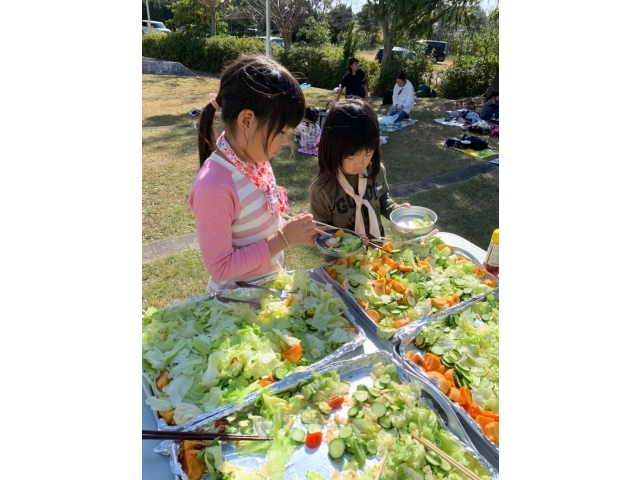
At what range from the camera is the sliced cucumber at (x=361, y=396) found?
1556mm

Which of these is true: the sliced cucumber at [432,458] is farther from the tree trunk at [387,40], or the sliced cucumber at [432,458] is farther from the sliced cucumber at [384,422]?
the tree trunk at [387,40]

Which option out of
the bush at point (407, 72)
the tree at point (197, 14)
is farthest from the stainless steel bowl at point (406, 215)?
the tree at point (197, 14)

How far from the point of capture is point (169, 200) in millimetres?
6527

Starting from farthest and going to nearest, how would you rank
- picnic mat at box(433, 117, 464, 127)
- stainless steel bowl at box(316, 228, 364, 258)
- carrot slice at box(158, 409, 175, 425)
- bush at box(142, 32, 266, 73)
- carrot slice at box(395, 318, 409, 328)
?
1. bush at box(142, 32, 266, 73)
2. picnic mat at box(433, 117, 464, 127)
3. stainless steel bowl at box(316, 228, 364, 258)
4. carrot slice at box(395, 318, 409, 328)
5. carrot slice at box(158, 409, 175, 425)

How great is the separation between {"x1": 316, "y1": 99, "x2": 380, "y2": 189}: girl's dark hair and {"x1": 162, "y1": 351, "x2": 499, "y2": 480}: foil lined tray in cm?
137

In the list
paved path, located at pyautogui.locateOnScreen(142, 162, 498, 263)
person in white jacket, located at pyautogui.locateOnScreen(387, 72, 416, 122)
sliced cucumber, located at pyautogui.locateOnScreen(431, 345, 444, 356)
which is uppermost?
person in white jacket, located at pyautogui.locateOnScreen(387, 72, 416, 122)

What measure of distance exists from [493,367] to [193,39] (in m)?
26.1

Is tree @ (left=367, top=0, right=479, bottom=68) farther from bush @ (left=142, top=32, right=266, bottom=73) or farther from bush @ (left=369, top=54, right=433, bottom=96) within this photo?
bush @ (left=142, top=32, right=266, bottom=73)

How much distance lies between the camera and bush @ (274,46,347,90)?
60.8 ft

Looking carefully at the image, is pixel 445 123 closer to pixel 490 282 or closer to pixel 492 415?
pixel 490 282

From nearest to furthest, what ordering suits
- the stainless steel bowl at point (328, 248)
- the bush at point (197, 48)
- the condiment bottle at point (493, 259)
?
1. the stainless steel bowl at point (328, 248)
2. the condiment bottle at point (493, 259)
3. the bush at point (197, 48)

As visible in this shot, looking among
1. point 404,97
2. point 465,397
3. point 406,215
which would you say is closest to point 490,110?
point 404,97

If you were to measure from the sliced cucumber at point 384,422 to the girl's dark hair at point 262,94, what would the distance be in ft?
4.20

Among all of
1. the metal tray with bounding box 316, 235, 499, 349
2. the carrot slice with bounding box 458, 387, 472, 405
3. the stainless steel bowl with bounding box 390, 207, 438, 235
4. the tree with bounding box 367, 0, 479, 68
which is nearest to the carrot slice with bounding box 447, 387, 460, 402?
the carrot slice with bounding box 458, 387, 472, 405
